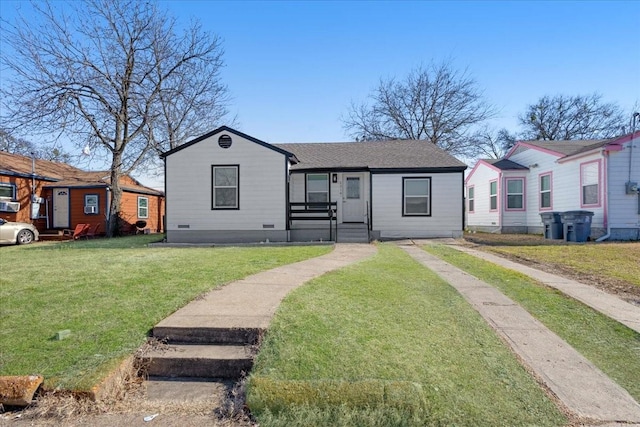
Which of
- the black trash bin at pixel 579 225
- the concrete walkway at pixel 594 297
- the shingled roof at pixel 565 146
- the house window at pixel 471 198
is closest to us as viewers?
the concrete walkway at pixel 594 297

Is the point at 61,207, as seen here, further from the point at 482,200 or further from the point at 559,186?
the point at 559,186

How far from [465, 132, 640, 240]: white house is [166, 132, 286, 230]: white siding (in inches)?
436

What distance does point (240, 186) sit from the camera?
43.2 feet

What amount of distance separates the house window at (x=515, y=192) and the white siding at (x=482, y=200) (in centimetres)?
51

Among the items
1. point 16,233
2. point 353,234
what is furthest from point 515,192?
point 16,233

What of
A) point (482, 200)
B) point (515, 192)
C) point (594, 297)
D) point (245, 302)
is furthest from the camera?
point (482, 200)

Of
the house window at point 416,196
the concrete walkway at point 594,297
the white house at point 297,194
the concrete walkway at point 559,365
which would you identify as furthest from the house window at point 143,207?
the concrete walkway at point 559,365

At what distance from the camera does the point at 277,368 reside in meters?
2.97

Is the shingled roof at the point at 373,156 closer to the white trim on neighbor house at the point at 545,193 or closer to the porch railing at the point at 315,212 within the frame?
the porch railing at the point at 315,212

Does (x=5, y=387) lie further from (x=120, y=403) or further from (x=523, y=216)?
(x=523, y=216)

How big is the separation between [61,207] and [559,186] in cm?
2428

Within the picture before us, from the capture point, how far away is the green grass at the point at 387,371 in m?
2.51

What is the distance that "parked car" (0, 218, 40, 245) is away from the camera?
1459cm

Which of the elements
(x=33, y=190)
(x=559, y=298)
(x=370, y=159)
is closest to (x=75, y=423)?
(x=559, y=298)
